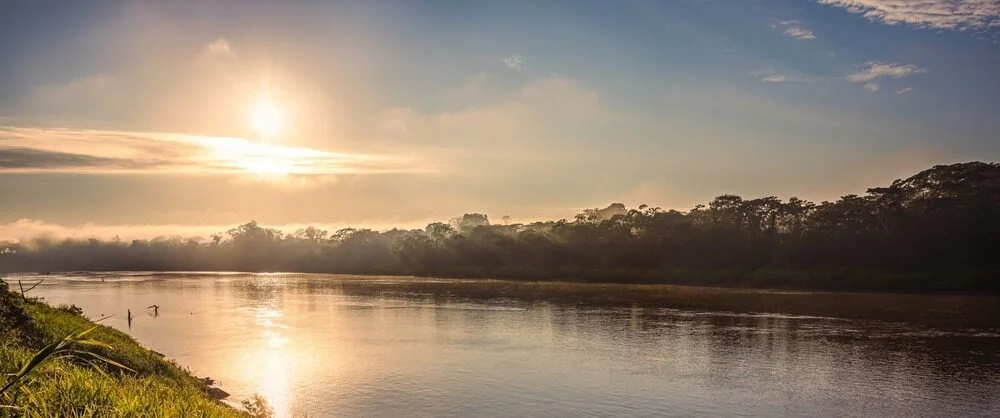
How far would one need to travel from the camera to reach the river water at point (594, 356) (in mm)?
30953

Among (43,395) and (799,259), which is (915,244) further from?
(43,395)

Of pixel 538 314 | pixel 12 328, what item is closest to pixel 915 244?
pixel 538 314

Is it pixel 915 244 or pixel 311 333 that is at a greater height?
pixel 915 244

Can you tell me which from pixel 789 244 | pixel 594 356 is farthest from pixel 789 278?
pixel 594 356

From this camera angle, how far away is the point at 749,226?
127m

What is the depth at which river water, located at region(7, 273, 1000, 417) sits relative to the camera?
102ft

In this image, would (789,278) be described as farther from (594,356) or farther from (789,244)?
(594,356)

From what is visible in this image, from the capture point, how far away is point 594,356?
43.5m

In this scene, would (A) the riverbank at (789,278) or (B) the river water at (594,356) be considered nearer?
(B) the river water at (594,356)

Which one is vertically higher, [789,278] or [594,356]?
[789,278]

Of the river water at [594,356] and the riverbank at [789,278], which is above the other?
the riverbank at [789,278]

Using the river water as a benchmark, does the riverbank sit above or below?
above

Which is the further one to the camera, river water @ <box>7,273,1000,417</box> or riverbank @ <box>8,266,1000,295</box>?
riverbank @ <box>8,266,1000,295</box>

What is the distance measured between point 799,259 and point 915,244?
56.1ft
